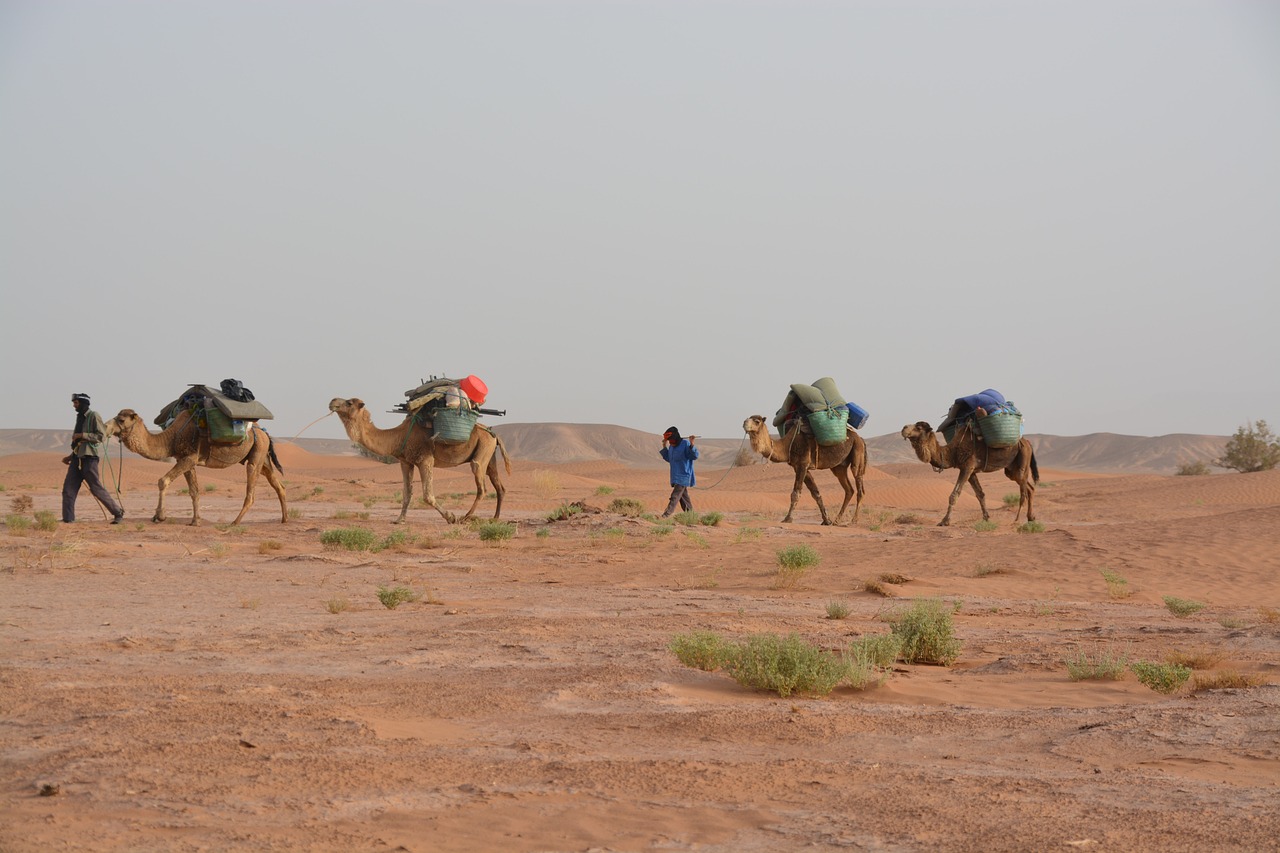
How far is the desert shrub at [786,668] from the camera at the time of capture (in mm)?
7324

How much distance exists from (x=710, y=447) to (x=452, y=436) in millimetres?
119542

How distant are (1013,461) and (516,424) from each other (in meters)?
121

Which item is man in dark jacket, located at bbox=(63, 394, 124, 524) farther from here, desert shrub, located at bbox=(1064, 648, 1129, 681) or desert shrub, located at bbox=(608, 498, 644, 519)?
desert shrub, located at bbox=(1064, 648, 1129, 681)

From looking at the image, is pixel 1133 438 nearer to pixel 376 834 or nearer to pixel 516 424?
pixel 516 424

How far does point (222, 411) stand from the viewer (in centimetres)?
1939

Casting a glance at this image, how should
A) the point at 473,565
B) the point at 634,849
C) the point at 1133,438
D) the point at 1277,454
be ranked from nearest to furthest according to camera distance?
the point at 634,849
the point at 473,565
the point at 1277,454
the point at 1133,438

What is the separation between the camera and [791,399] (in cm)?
2373

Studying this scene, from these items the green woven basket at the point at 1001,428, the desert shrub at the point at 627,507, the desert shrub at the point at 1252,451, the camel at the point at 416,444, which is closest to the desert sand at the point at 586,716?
the camel at the point at 416,444

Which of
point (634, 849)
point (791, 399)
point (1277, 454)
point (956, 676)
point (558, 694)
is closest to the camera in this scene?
point (634, 849)

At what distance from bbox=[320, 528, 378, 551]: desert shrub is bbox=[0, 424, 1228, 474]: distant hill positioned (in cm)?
9469

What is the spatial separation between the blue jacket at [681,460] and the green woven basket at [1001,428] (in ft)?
19.6

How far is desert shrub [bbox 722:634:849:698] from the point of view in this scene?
24.0 feet

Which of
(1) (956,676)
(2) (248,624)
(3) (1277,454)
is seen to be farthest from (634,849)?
(3) (1277,454)

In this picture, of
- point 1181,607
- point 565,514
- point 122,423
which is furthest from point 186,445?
point 1181,607
